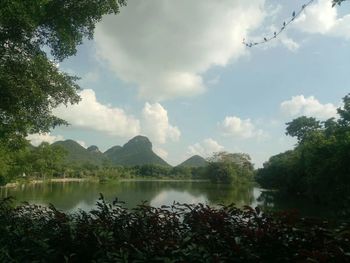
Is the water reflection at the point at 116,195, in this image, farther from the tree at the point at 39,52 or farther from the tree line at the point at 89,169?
the tree at the point at 39,52

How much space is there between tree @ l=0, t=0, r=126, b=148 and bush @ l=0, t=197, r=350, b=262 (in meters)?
4.46

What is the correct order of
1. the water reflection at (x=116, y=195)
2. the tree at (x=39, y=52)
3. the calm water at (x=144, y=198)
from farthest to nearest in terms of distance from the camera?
1. the water reflection at (x=116, y=195)
2. the calm water at (x=144, y=198)
3. the tree at (x=39, y=52)

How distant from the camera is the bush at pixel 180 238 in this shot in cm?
274

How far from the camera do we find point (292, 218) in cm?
291

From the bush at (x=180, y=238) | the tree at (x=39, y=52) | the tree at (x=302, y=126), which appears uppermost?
the tree at (x=302, y=126)

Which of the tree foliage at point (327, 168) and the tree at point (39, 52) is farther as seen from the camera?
the tree foliage at point (327, 168)

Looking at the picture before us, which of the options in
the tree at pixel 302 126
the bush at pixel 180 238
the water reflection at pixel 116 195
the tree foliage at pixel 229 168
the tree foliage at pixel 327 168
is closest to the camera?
the bush at pixel 180 238

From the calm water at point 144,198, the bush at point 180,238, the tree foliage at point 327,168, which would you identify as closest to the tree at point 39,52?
the bush at point 180,238

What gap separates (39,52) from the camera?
854 centimetres

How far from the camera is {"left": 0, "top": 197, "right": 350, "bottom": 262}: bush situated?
108 inches

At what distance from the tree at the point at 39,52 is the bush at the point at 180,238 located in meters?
4.46

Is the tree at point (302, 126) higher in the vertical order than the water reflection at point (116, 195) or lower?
higher

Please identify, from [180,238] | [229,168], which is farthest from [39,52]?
[229,168]

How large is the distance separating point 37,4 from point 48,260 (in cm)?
495
